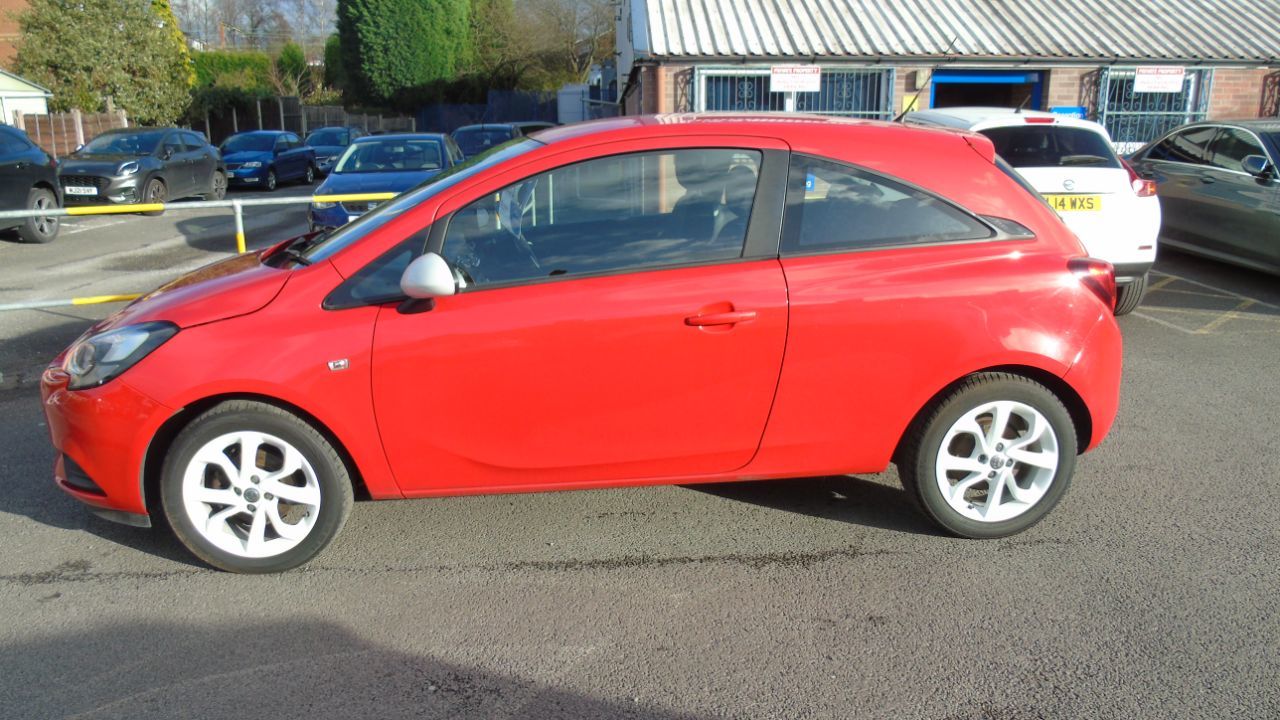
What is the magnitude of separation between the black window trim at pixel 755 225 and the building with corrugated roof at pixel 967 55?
1296 centimetres

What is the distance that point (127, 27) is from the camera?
29.5m

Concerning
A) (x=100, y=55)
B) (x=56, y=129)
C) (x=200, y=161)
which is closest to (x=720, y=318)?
(x=200, y=161)

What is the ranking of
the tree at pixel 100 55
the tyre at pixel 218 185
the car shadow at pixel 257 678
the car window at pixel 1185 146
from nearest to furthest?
the car shadow at pixel 257 678 < the car window at pixel 1185 146 < the tyre at pixel 218 185 < the tree at pixel 100 55

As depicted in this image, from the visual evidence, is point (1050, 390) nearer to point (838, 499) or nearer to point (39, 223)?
point (838, 499)

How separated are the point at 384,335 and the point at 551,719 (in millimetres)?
1551

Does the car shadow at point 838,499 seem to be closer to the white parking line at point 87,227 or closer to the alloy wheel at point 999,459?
the alloy wheel at point 999,459

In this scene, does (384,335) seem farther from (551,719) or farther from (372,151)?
(372,151)

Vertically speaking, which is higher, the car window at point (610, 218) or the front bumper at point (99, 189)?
the car window at point (610, 218)

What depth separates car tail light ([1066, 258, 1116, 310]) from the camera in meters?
4.11


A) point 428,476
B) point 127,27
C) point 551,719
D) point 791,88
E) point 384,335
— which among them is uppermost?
point 127,27

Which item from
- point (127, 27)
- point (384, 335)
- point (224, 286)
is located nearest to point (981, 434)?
point (384, 335)

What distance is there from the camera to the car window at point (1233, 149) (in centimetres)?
960

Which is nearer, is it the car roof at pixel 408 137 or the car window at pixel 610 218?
the car window at pixel 610 218

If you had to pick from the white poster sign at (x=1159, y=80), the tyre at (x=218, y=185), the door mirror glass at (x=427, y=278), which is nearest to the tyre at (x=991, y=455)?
the door mirror glass at (x=427, y=278)
